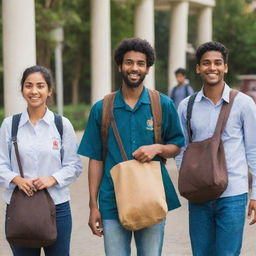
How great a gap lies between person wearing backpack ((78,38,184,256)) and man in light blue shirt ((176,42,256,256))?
354 mm

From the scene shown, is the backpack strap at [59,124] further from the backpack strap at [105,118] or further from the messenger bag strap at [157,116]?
the messenger bag strap at [157,116]

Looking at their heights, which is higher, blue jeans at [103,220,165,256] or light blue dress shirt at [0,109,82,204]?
light blue dress shirt at [0,109,82,204]

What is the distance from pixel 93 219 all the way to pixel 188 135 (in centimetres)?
91

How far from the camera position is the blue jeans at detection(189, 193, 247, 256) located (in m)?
4.75

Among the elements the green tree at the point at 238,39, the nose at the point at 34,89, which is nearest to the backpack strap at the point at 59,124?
the nose at the point at 34,89

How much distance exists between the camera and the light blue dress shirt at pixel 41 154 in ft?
15.0

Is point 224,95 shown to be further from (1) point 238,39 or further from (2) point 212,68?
(1) point 238,39

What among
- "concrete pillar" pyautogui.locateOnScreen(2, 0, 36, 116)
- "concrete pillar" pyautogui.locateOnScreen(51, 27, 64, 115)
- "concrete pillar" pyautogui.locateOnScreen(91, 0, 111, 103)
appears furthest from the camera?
"concrete pillar" pyautogui.locateOnScreen(91, 0, 111, 103)

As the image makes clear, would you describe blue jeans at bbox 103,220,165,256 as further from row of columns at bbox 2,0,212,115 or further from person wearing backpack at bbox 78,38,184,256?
row of columns at bbox 2,0,212,115

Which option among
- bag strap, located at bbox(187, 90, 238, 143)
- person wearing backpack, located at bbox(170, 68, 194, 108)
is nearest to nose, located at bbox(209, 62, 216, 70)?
bag strap, located at bbox(187, 90, 238, 143)

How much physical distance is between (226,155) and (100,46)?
1874cm

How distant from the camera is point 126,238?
4.52 metres

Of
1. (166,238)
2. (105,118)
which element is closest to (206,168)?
(105,118)

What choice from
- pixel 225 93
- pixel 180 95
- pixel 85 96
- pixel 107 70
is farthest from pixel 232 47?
pixel 225 93
